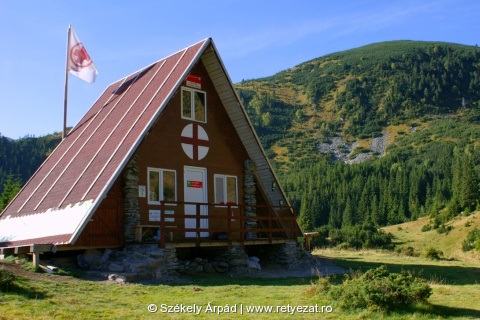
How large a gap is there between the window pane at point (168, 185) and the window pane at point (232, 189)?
115 inches

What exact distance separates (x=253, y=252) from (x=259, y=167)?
3.50 metres

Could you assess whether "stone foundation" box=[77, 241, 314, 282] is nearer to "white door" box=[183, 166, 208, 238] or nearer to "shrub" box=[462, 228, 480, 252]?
"white door" box=[183, 166, 208, 238]

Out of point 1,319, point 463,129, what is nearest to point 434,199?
point 463,129

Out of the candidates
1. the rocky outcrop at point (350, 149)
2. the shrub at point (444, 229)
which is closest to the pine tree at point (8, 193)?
the shrub at point (444, 229)

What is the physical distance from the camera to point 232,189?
76.2 ft

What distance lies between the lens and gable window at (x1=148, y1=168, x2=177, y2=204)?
20078mm

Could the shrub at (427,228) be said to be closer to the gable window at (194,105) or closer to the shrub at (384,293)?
the gable window at (194,105)

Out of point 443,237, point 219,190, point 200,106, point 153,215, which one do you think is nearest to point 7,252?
point 153,215

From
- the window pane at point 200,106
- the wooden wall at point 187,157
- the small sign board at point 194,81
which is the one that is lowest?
the wooden wall at point 187,157

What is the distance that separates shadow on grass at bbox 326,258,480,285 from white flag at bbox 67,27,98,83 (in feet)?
46.0

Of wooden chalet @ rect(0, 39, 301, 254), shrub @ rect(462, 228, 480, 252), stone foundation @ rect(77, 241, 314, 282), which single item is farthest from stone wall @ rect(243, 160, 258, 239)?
shrub @ rect(462, 228, 480, 252)

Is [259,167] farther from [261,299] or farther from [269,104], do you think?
[269,104]

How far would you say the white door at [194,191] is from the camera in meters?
21.2

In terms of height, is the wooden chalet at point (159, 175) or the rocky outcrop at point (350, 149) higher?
the rocky outcrop at point (350, 149)
